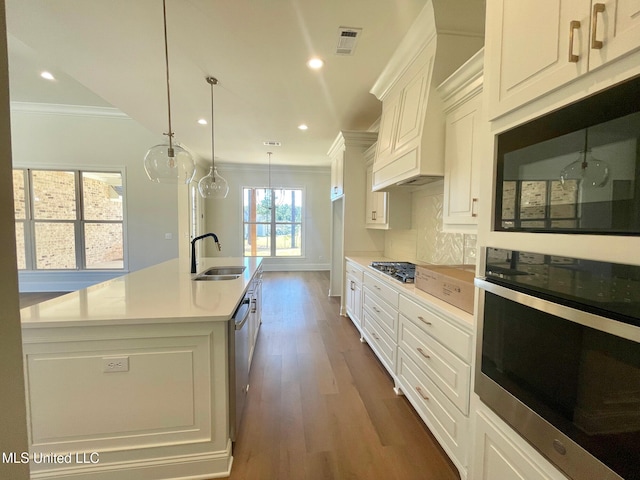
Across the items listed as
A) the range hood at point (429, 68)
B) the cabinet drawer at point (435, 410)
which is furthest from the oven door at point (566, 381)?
the range hood at point (429, 68)

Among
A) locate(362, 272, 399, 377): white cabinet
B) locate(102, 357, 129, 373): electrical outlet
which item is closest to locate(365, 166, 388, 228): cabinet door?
locate(362, 272, 399, 377): white cabinet

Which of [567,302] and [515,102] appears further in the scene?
[515,102]

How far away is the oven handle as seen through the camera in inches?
25.4

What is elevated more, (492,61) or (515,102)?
(492,61)

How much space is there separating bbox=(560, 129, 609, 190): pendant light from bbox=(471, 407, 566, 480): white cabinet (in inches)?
34.0

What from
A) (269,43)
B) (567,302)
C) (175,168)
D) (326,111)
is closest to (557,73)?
(567,302)

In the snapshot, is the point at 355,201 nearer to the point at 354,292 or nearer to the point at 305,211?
the point at 354,292

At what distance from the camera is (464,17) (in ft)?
6.46

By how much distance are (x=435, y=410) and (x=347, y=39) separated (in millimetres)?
2797

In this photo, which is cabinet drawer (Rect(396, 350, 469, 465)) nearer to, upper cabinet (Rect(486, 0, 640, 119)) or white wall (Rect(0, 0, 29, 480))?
upper cabinet (Rect(486, 0, 640, 119))

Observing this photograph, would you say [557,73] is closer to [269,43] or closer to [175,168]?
[269,43]

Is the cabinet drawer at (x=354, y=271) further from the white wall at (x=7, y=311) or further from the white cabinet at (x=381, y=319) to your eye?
the white wall at (x=7, y=311)

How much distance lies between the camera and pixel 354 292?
3.66 meters

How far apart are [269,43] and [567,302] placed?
2638mm
